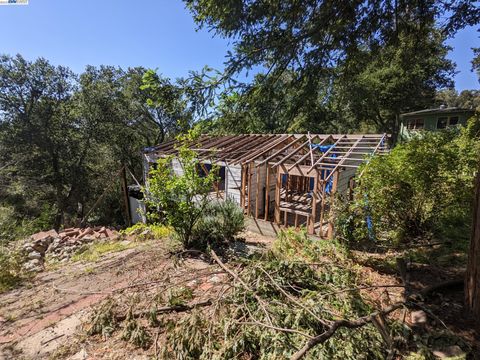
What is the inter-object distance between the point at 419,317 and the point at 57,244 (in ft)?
32.6

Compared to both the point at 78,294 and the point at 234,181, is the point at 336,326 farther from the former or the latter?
the point at 234,181

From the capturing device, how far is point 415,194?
4922mm

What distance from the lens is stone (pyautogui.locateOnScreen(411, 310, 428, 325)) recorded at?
8.80 ft

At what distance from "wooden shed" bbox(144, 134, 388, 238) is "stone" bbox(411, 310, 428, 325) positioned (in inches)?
172

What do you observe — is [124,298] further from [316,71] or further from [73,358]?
[316,71]

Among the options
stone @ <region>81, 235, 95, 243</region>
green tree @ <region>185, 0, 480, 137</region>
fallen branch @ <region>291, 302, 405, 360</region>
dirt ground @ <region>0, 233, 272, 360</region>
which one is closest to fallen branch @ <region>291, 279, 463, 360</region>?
fallen branch @ <region>291, 302, 405, 360</region>

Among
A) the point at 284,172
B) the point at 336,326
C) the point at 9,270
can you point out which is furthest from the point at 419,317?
the point at 9,270

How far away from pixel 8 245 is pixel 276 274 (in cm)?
801

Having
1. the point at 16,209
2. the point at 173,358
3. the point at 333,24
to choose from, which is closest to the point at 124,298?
the point at 173,358

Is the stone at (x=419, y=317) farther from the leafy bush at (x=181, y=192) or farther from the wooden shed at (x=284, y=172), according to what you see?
the wooden shed at (x=284, y=172)

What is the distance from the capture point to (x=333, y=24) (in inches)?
153

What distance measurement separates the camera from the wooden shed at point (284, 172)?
8.03 metres

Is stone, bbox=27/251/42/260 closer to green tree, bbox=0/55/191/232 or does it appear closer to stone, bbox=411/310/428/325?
green tree, bbox=0/55/191/232

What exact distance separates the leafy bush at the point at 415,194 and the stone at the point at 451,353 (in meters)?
2.95
